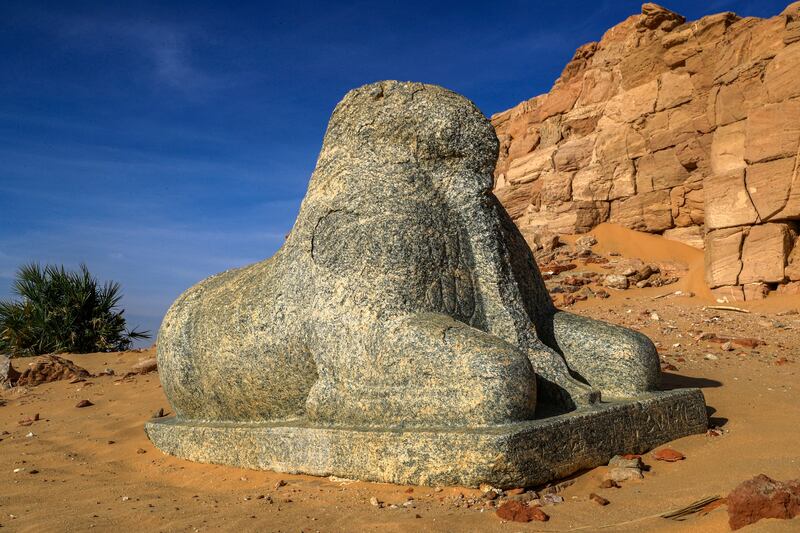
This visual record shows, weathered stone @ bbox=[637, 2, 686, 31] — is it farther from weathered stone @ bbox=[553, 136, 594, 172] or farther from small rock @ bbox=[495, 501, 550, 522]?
small rock @ bbox=[495, 501, 550, 522]

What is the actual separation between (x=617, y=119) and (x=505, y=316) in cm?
1766

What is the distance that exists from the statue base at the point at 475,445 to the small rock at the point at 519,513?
21 cm

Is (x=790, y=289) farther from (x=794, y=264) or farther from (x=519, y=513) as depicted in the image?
(x=519, y=513)

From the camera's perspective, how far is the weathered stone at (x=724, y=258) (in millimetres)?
12852

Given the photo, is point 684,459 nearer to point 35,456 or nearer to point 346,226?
point 346,226

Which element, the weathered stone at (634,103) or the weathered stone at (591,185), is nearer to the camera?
the weathered stone at (634,103)

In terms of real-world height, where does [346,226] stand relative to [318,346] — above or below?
above

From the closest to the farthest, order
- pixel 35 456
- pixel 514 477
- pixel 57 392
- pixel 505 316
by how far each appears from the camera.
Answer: pixel 514 477 → pixel 505 316 → pixel 35 456 → pixel 57 392

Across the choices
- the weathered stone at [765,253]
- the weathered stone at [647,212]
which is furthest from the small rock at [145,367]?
the weathered stone at [647,212]

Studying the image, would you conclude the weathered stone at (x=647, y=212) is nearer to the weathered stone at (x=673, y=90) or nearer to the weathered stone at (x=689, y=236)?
the weathered stone at (x=689, y=236)

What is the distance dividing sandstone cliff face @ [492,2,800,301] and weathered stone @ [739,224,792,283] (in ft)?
0.06

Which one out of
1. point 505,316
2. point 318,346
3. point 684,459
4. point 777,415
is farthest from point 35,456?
point 777,415

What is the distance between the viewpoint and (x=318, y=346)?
12.7ft

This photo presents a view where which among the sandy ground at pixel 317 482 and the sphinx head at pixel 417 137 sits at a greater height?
the sphinx head at pixel 417 137
